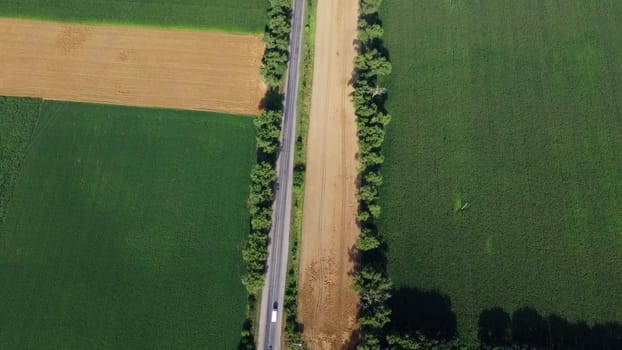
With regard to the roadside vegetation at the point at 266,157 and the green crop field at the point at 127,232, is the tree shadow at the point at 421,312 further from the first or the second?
the green crop field at the point at 127,232

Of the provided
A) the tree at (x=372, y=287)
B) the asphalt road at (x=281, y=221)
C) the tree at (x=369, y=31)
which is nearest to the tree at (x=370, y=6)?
the tree at (x=369, y=31)

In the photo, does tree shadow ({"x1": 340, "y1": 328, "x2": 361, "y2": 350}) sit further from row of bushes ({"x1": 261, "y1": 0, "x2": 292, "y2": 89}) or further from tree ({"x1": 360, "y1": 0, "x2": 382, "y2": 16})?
tree ({"x1": 360, "y1": 0, "x2": 382, "y2": 16})

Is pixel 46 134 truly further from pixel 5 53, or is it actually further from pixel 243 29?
pixel 243 29

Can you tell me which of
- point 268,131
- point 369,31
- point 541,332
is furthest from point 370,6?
point 541,332

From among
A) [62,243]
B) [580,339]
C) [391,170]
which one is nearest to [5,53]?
[62,243]

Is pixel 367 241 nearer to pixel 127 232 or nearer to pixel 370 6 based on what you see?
pixel 127 232
